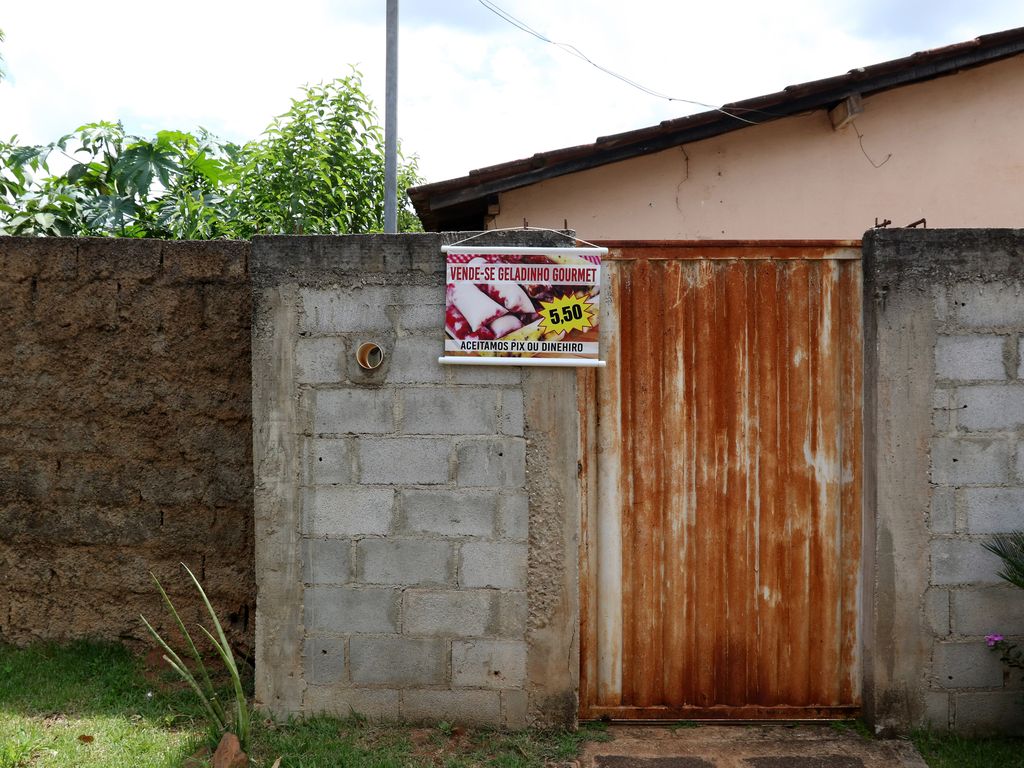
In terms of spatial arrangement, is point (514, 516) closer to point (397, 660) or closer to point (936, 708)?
point (397, 660)

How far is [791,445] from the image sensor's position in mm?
3678

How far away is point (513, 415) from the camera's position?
3.59 m

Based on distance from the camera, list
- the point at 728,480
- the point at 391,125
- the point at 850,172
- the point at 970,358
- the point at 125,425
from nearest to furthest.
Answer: the point at 970,358 → the point at 728,480 → the point at 125,425 → the point at 850,172 → the point at 391,125

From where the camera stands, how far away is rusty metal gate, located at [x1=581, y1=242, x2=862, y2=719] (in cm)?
367

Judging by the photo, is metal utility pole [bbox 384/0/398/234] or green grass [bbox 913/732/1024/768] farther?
metal utility pole [bbox 384/0/398/234]

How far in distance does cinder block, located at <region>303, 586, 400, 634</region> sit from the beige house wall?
3.45 metres

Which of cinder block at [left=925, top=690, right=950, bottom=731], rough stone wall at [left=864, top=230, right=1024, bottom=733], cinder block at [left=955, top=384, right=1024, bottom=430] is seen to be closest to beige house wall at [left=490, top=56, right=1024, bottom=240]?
rough stone wall at [left=864, top=230, right=1024, bottom=733]

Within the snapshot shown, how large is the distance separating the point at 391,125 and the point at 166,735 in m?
4.89

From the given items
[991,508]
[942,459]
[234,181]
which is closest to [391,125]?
[234,181]

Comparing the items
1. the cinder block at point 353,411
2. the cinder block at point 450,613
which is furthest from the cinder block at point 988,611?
the cinder block at point 353,411

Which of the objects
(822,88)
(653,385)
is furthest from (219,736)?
(822,88)

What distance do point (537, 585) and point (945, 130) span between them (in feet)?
16.1

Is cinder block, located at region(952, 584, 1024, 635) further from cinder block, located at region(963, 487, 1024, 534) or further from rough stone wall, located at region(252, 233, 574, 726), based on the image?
rough stone wall, located at region(252, 233, 574, 726)

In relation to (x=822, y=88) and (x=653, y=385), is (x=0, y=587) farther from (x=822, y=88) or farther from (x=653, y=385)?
(x=822, y=88)
